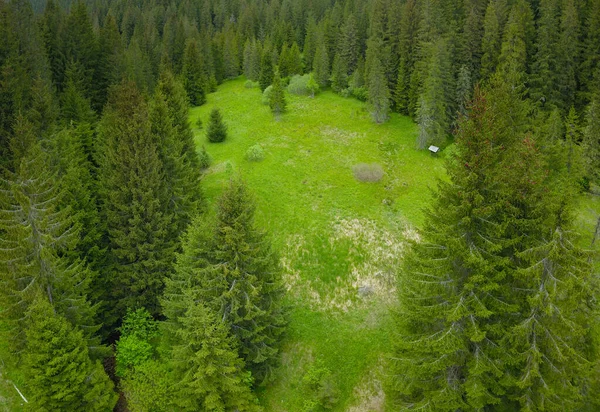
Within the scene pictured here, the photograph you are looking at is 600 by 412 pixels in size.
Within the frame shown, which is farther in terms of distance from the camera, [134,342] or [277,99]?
[277,99]

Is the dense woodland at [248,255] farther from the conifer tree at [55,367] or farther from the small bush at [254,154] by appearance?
the small bush at [254,154]

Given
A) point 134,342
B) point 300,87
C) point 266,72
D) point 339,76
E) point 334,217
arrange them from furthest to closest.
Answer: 1. point 266,72
2. point 300,87
3. point 339,76
4. point 334,217
5. point 134,342

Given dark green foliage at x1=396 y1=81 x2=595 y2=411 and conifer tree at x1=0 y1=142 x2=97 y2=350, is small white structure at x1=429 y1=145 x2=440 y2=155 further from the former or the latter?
conifer tree at x1=0 y1=142 x2=97 y2=350

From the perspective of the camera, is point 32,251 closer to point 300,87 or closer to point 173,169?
point 173,169

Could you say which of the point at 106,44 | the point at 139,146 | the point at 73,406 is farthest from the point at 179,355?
the point at 106,44

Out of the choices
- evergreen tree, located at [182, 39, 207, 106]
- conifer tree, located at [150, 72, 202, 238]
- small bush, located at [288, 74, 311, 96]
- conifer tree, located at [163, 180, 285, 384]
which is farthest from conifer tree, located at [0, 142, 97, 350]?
evergreen tree, located at [182, 39, 207, 106]

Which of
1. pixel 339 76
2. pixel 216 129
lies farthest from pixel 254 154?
pixel 339 76

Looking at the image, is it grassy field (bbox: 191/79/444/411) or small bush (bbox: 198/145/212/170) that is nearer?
grassy field (bbox: 191/79/444/411)

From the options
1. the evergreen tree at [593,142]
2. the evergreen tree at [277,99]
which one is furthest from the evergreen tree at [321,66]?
the evergreen tree at [593,142]
